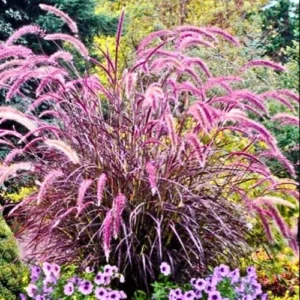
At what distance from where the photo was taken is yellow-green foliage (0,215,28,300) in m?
2.44

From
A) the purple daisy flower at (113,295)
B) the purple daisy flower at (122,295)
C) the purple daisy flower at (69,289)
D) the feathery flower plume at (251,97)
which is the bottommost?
the purple daisy flower at (122,295)

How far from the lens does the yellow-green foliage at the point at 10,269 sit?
244 cm

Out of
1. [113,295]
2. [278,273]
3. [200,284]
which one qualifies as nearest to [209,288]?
[200,284]

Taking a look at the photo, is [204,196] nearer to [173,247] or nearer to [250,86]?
[173,247]

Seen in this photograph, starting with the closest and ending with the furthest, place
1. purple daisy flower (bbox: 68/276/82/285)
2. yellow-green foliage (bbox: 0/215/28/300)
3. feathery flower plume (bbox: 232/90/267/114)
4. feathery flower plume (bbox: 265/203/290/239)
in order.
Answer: feathery flower plume (bbox: 265/203/290/239)
feathery flower plume (bbox: 232/90/267/114)
purple daisy flower (bbox: 68/276/82/285)
yellow-green foliage (bbox: 0/215/28/300)

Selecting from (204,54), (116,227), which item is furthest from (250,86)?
(116,227)

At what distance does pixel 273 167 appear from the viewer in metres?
2.77

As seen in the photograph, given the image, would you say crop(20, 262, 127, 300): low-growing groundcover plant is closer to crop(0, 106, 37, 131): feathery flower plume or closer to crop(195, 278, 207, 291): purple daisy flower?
crop(195, 278, 207, 291): purple daisy flower

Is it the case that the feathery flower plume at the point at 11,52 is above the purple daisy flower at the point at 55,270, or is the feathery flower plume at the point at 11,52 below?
above

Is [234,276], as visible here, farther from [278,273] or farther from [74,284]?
[74,284]

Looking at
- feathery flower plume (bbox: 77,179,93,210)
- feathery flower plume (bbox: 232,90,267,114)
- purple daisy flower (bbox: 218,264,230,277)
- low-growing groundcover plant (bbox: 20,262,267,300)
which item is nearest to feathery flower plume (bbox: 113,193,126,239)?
feathery flower plume (bbox: 77,179,93,210)

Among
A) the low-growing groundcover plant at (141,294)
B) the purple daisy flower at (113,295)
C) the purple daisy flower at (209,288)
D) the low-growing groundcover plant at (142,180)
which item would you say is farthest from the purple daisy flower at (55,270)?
the purple daisy flower at (209,288)

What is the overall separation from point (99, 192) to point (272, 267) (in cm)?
106

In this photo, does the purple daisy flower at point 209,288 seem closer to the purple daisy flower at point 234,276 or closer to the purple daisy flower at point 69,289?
the purple daisy flower at point 234,276
